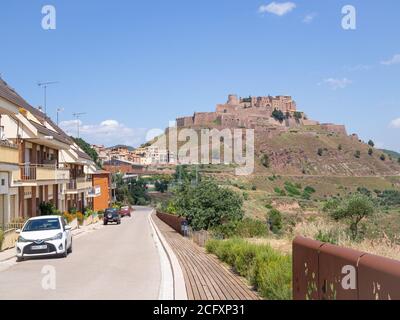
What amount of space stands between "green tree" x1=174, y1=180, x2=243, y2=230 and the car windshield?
9237mm

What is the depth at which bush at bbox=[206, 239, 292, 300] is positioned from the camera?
356 inches

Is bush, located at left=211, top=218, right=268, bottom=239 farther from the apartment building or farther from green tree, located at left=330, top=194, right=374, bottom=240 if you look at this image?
the apartment building

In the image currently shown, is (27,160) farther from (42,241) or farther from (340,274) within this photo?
(340,274)

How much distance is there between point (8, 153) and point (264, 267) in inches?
701

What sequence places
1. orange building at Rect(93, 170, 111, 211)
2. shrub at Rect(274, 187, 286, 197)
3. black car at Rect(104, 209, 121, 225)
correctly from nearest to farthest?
black car at Rect(104, 209, 121, 225)
orange building at Rect(93, 170, 111, 211)
shrub at Rect(274, 187, 286, 197)

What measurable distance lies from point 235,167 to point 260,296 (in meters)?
130

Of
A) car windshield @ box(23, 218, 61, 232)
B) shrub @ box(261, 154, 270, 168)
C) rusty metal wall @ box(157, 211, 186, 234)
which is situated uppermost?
shrub @ box(261, 154, 270, 168)

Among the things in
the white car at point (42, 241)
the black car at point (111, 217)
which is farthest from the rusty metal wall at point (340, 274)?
the black car at point (111, 217)

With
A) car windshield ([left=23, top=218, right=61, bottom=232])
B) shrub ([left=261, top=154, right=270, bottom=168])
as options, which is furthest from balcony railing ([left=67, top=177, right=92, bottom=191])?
shrub ([left=261, top=154, right=270, bottom=168])

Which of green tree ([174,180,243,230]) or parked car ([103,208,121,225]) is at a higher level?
green tree ([174,180,243,230])

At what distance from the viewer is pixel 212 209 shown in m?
27.6

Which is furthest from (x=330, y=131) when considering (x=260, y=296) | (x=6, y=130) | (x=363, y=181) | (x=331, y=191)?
(x=260, y=296)

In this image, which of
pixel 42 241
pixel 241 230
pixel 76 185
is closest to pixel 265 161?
pixel 76 185

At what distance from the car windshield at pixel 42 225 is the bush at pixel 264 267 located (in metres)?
7.19
